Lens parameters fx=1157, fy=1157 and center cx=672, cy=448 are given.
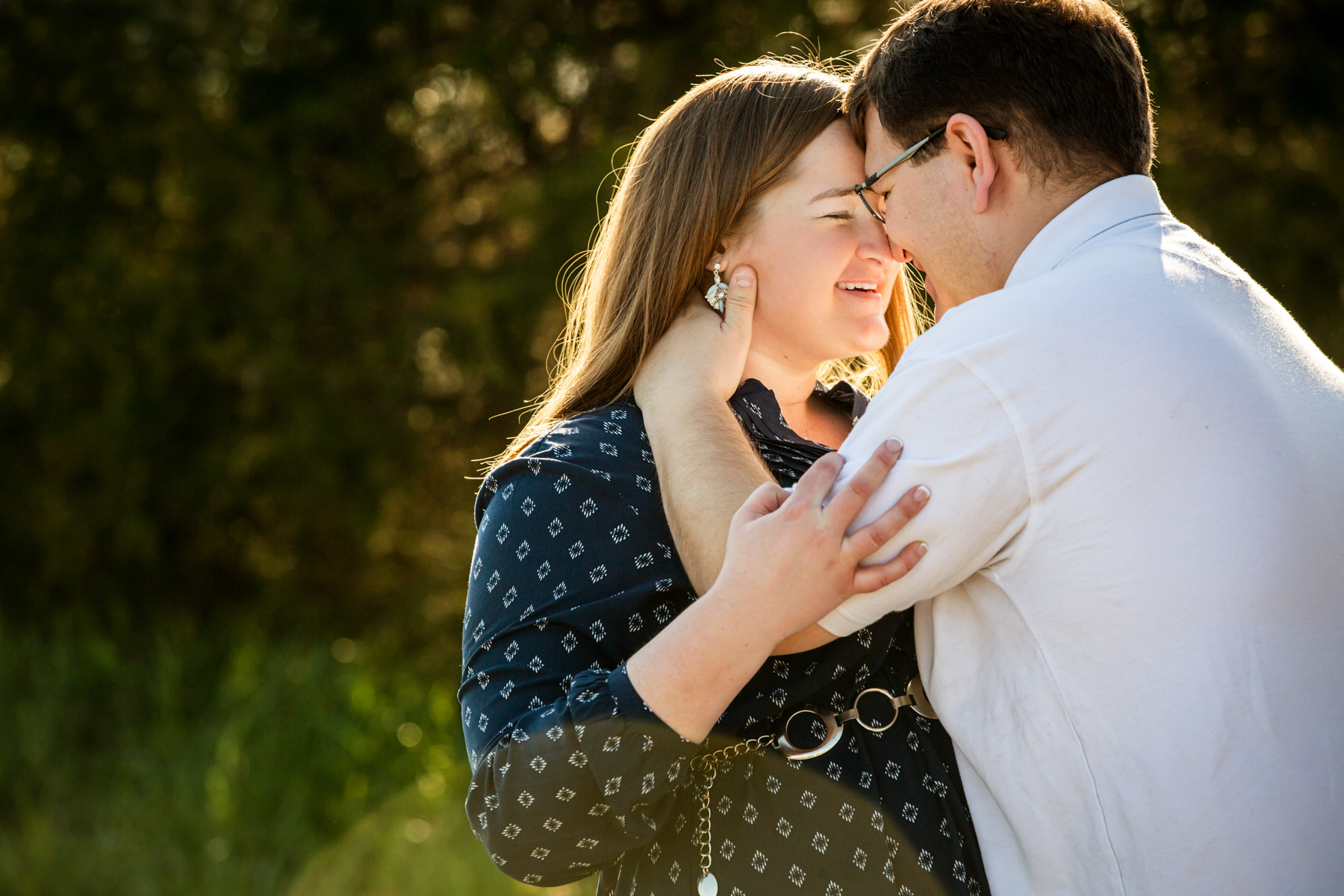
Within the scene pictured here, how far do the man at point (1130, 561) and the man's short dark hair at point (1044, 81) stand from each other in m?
0.16

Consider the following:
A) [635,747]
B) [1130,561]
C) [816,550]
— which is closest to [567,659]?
[635,747]

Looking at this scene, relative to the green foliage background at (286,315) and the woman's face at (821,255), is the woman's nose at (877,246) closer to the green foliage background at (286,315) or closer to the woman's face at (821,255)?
the woman's face at (821,255)

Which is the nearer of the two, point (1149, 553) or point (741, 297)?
point (1149, 553)

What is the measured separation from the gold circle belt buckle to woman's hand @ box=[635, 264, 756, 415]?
0.54m

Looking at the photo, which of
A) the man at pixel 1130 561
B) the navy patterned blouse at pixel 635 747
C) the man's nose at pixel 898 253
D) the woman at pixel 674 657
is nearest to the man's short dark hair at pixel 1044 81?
the man at pixel 1130 561

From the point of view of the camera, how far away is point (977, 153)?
1.72m

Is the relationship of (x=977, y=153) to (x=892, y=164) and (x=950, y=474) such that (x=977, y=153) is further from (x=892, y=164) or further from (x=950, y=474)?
Result: (x=950, y=474)

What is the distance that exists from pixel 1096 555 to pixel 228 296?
520cm

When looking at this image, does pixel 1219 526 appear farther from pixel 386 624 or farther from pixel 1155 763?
pixel 386 624

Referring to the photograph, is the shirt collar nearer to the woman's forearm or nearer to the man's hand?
the man's hand

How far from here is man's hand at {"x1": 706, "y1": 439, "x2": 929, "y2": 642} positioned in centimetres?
142

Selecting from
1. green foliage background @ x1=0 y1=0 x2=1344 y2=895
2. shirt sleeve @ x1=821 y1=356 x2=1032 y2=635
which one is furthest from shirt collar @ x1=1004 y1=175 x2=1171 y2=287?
green foliage background @ x1=0 y1=0 x2=1344 y2=895

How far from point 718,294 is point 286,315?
3.96 metres

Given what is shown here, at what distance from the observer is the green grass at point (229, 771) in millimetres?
4328
